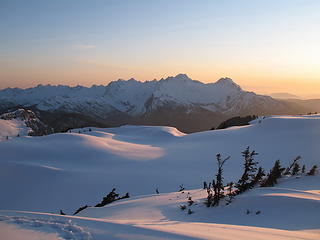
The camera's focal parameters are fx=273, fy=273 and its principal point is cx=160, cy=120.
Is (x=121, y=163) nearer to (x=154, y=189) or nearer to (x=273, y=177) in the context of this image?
(x=154, y=189)

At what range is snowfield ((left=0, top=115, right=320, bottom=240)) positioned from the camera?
17.0 feet

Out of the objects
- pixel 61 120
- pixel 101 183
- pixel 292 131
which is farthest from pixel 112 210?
pixel 61 120

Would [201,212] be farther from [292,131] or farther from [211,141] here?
[292,131]

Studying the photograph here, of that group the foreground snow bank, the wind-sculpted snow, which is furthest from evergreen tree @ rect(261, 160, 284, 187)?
the wind-sculpted snow

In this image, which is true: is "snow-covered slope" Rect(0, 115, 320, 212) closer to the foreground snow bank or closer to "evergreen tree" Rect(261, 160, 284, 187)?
"evergreen tree" Rect(261, 160, 284, 187)

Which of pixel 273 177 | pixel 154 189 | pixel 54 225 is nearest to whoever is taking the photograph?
pixel 54 225

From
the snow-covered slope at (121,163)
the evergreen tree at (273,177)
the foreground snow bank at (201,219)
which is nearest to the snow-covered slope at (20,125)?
the snow-covered slope at (121,163)

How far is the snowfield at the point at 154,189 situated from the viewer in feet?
17.0

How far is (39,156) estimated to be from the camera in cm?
2409

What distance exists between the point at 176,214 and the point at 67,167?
15.1 metres

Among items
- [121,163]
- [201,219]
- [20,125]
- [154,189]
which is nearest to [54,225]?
[201,219]

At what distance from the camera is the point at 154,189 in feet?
54.7

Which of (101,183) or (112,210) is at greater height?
(112,210)

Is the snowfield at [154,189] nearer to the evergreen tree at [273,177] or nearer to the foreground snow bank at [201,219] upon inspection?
the foreground snow bank at [201,219]
